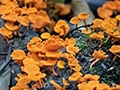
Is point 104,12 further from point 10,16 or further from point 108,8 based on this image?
point 10,16

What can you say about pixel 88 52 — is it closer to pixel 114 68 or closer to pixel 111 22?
pixel 114 68

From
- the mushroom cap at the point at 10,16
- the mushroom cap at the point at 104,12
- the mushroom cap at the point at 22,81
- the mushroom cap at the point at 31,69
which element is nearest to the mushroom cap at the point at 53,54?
the mushroom cap at the point at 31,69

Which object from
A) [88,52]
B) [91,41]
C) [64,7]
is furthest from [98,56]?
[64,7]

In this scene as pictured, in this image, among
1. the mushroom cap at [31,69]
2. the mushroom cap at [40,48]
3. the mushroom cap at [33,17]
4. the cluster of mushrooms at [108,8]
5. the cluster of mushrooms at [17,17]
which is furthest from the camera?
the cluster of mushrooms at [108,8]

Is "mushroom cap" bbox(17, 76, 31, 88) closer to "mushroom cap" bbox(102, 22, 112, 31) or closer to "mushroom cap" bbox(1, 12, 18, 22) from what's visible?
"mushroom cap" bbox(1, 12, 18, 22)

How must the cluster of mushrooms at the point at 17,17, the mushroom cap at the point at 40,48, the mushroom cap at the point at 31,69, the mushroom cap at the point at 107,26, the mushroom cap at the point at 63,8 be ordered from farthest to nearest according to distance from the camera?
the mushroom cap at the point at 63,8, the cluster of mushrooms at the point at 17,17, the mushroom cap at the point at 107,26, the mushroom cap at the point at 40,48, the mushroom cap at the point at 31,69

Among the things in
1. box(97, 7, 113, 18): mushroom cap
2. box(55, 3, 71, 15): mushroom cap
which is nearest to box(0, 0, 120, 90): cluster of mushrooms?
box(97, 7, 113, 18): mushroom cap

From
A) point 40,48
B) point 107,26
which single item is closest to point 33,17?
point 40,48

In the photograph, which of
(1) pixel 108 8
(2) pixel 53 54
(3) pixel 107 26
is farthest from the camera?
(1) pixel 108 8

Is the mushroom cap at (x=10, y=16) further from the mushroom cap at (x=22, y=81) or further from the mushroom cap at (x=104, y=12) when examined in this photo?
the mushroom cap at (x=104, y=12)

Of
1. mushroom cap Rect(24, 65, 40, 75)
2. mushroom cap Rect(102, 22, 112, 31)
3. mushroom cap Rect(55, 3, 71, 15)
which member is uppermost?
mushroom cap Rect(55, 3, 71, 15)

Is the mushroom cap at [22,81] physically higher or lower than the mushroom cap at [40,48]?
lower
